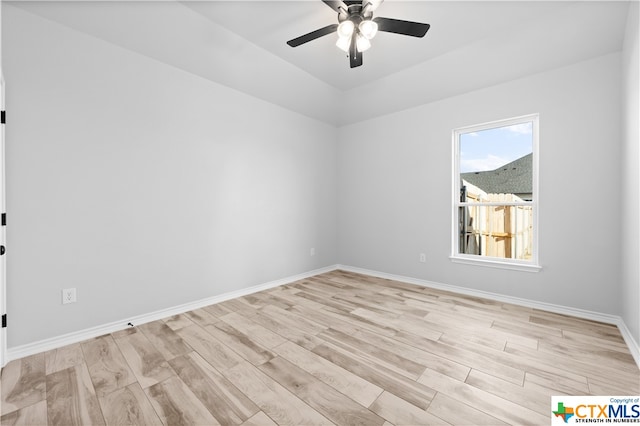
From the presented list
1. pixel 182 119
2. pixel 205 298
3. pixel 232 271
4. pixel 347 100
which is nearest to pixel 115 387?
pixel 205 298

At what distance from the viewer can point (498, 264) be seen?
328 cm

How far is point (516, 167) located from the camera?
10.8ft

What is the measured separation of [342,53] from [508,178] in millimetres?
2515

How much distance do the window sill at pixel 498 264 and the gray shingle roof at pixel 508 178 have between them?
0.86 meters

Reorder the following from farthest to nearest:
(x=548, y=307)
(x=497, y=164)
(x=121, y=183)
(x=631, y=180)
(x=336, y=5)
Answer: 1. (x=497, y=164)
2. (x=548, y=307)
3. (x=121, y=183)
4. (x=631, y=180)
5. (x=336, y=5)

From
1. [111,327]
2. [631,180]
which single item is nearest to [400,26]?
[631,180]

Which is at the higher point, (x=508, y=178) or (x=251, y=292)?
(x=508, y=178)

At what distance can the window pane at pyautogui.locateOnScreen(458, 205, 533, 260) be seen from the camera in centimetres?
323

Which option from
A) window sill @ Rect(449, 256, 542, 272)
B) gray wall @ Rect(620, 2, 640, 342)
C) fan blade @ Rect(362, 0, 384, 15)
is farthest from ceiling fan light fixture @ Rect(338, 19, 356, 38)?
window sill @ Rect(449, 256, 542, 272)

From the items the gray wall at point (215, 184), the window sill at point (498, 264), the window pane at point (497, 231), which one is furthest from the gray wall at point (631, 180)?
the window pane at point (497, 231)

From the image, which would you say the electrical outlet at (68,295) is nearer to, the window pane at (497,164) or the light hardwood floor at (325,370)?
the light hardwood floor at (325,370)

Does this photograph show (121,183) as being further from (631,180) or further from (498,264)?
(631,180)

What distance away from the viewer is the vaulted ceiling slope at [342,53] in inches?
90.4

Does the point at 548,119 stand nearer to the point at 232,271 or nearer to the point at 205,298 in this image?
the point at 232,271
